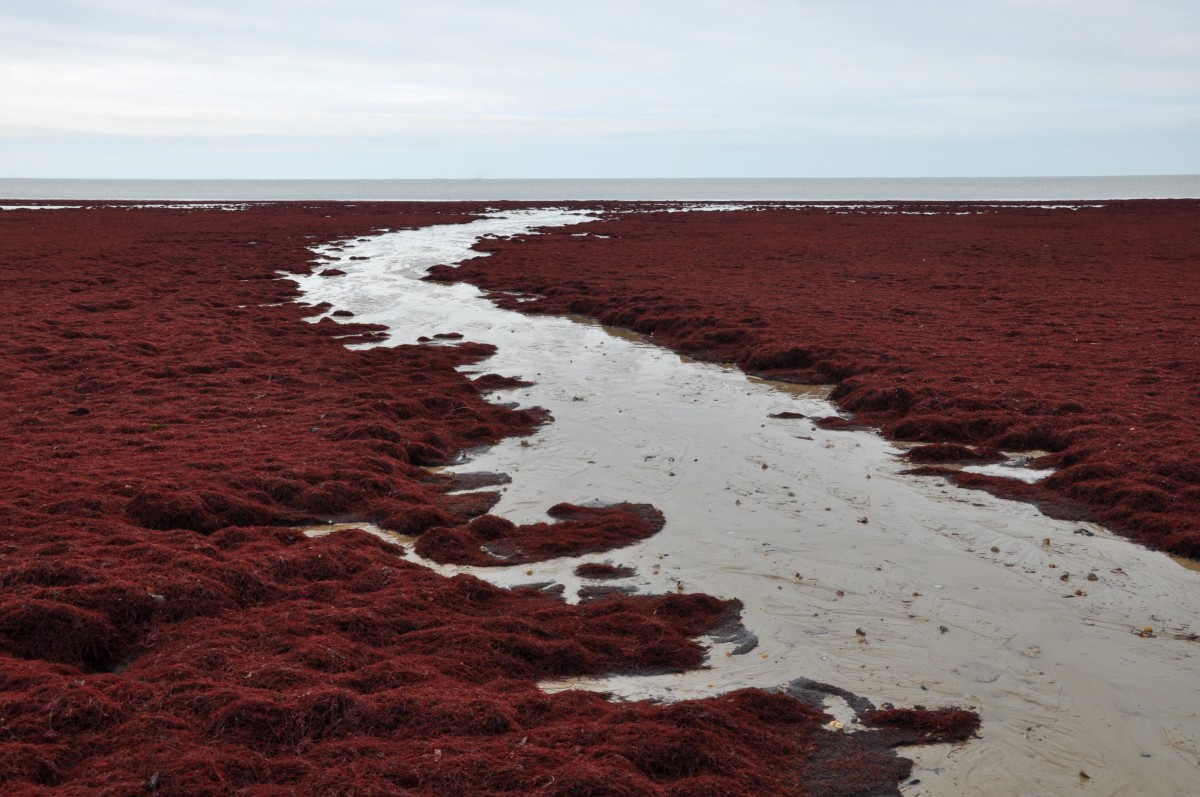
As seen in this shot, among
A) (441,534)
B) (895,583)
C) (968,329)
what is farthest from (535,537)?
(968,329)

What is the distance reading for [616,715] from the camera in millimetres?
5602

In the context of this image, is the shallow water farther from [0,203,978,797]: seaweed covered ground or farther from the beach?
[0,203,978,797]: seaweed covered ground

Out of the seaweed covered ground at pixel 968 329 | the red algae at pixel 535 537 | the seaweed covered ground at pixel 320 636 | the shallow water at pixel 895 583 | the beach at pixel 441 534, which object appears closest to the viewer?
the seaweed covered ground at pixel 320 636

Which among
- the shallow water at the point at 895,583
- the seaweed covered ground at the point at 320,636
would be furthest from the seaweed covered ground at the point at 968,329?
the seaweed covered ground at the point at 320,636

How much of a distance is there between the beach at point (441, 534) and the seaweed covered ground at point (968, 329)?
0.28ft

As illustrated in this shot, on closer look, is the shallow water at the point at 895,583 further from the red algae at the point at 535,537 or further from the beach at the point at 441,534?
the red algae at the point at 535,537

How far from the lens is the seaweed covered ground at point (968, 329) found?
36.6ft

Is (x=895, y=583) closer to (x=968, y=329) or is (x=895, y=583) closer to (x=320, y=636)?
(x=320, y=636)

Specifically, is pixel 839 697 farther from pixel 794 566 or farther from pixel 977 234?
pixel 977 234

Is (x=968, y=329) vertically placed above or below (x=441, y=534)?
above

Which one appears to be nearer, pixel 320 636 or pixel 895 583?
pixel 320 636

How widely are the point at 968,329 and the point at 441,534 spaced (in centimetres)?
1527

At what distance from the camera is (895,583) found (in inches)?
324

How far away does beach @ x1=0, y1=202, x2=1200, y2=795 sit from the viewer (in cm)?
524
